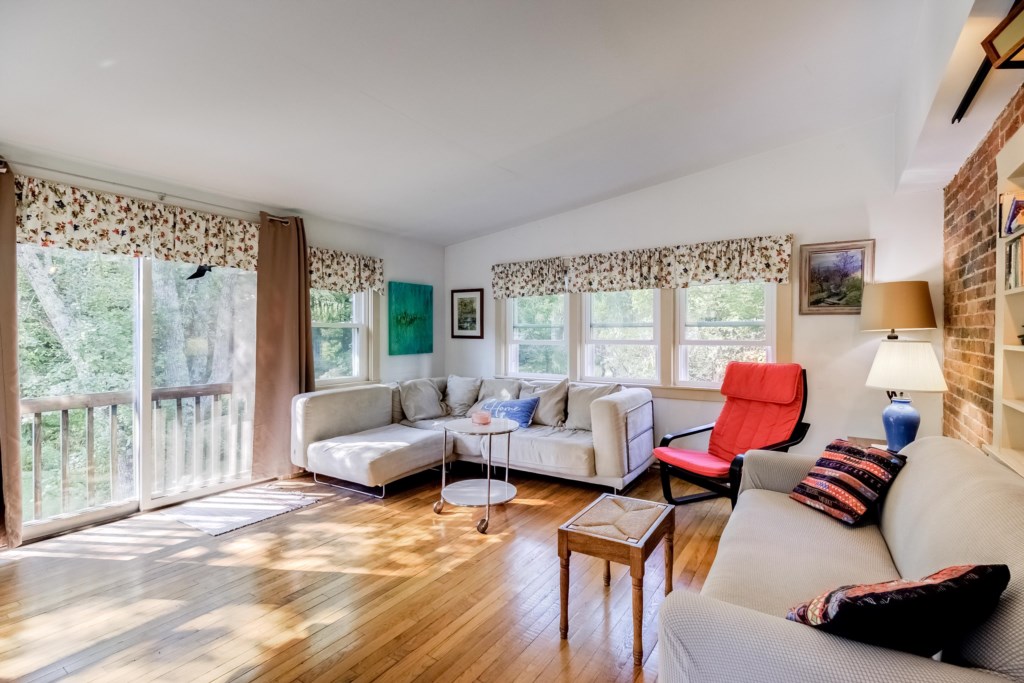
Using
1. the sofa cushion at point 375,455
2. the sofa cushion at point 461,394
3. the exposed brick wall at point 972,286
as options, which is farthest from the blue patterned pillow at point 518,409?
the exposed brick wall at point 972,286

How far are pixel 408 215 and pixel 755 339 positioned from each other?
322 cm

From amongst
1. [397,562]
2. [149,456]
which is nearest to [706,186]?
[397,562]

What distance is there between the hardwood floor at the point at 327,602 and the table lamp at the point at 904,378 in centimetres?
118

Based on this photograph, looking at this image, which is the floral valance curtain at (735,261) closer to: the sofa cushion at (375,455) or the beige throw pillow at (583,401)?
the beige throw pillow at (583,401)

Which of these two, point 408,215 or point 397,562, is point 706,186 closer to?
point 408,215

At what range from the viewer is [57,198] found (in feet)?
9.36

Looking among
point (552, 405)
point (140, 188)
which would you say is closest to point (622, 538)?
point (552, 405)

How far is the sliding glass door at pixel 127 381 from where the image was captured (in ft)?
9.62

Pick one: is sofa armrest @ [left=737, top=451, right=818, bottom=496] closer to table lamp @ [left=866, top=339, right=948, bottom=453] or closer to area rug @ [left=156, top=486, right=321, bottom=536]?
table lamp @ [left=866, top=339, right=948, bottom=453]

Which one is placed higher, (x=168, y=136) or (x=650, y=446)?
(x=168, y=136)

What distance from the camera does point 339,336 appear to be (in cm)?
460

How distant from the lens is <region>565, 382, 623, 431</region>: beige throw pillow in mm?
4184

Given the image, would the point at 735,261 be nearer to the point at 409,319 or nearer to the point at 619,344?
the point at 619,344

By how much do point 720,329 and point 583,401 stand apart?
52.0 inches
